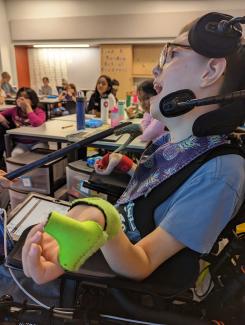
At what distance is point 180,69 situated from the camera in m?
0.74

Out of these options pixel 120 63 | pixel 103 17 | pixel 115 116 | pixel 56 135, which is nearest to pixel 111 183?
pixel 56 135

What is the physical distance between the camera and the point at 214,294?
0.80 m

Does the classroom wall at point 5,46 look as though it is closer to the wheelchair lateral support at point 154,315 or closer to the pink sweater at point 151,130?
the pink sweater at point 151,130

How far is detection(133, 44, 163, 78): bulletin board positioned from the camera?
21.6ft

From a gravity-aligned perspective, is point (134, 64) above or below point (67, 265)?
above

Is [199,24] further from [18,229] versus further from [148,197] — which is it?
[18,229]

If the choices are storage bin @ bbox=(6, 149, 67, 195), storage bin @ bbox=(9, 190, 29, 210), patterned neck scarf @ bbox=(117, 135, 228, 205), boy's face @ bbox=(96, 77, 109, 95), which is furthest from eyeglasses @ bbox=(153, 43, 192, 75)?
boy's face @ bbox=(96, 77, 109, 95)

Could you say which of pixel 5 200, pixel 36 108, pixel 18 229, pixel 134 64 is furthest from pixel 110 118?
pixel 134 64

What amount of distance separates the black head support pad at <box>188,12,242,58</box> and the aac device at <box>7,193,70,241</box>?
2.45ft

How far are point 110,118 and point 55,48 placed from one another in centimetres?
599

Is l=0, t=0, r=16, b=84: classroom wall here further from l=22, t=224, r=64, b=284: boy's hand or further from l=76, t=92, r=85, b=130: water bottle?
l=22, t=224, r=64, b=284: boy's hand

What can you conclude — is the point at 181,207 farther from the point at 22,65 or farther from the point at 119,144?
the point at 22,65

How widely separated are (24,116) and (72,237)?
8.04 ft

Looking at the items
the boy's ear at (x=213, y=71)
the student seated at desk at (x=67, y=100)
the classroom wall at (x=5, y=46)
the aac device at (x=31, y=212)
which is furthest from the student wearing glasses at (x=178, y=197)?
the classroom wall at (x=5, y=46)
